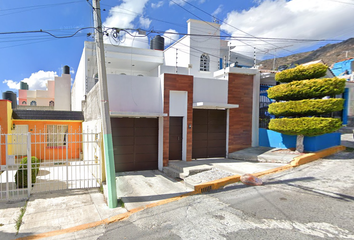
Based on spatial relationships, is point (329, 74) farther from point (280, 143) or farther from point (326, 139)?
point (280, 143)

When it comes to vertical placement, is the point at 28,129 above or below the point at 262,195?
above

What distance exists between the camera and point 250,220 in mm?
4449

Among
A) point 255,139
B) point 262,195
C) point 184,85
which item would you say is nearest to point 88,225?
point 262,195

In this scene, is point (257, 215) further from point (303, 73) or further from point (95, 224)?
point (303, 73)

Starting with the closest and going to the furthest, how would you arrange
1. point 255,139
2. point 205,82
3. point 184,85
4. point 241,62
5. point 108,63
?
1. point 184,85
2. point 205,82
3. point 255,139
4. point 108,63
5. point 241,62

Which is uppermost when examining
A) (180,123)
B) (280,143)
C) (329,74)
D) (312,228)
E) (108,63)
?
(108,63)

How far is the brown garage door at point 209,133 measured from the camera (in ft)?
34.0

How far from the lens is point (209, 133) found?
10.6 m

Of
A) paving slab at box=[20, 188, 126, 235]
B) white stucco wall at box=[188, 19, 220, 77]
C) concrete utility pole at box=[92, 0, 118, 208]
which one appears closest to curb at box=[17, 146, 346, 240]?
paving slab at box=[20, 188, 126, 235]

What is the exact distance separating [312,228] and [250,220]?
1.12 metres

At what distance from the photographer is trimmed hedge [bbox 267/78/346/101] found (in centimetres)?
873

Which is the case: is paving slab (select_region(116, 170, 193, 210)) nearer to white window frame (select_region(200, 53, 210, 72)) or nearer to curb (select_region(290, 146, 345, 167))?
curb (select_region(290, 146, 345, 167))

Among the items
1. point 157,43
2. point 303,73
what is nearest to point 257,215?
point 303,73

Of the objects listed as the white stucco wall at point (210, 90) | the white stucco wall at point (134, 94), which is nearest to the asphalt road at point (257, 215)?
the white stucco wall at point (134, 94)
